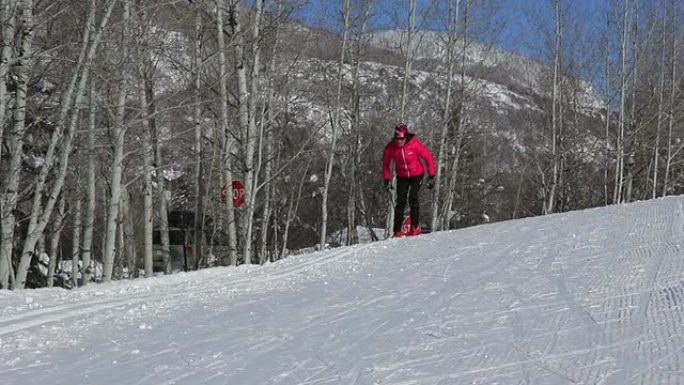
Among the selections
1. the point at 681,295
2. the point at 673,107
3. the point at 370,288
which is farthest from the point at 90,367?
the point at 673,107

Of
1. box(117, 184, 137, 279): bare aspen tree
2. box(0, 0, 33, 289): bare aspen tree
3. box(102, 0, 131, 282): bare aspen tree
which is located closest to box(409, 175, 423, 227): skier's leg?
box(102, 0, 131, 282): bare aspen tree

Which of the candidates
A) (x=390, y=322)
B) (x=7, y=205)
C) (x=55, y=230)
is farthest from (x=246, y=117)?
(x=390, y=322)

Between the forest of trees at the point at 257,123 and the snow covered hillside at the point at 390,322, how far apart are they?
12.5ft

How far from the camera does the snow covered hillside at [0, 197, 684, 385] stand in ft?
11.0

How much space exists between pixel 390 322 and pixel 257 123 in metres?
11.0

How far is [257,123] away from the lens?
14930mm

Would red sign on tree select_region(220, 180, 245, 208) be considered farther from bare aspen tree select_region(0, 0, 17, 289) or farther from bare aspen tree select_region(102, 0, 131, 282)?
bare aspen tree select_region(0, 0, 17, 289)

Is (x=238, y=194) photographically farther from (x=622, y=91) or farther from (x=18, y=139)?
(x=622, y=91)

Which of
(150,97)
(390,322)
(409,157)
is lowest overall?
(390,322)

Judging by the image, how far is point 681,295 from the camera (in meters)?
4.29

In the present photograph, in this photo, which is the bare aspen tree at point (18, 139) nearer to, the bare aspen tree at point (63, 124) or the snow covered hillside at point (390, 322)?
the bare aspen tree at point (63, 124)

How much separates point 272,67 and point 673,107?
69.7ft

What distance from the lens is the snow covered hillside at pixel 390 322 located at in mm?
3350

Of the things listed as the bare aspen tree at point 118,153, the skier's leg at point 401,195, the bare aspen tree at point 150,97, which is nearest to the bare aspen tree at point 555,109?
the bare aspen tree at point 150,97
